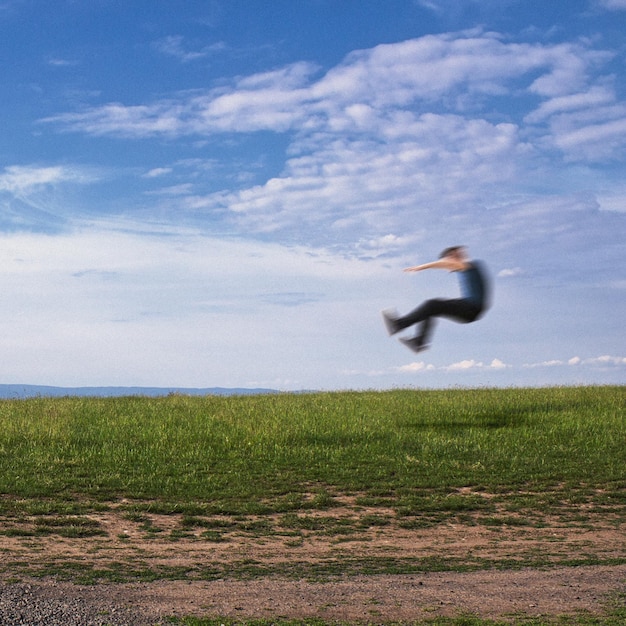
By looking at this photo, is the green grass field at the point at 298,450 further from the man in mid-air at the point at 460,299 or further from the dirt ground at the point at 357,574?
the man in mid-air at the point at 460,299

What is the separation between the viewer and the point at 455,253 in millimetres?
11875

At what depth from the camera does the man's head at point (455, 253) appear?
11852 millimetres

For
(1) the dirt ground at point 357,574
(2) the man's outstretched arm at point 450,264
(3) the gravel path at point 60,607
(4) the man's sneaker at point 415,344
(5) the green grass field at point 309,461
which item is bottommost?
(1) the dirt ground at point 357,574

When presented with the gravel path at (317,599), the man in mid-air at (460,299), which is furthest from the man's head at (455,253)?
the gravel path at (317,599)

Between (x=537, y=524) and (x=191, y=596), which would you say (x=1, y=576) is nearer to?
(x=191, y=596)

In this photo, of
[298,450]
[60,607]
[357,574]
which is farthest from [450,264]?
[298,450]

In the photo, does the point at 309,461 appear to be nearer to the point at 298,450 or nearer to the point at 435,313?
the point at 298,450

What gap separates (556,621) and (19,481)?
13.0 metres

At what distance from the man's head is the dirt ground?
5023 mm

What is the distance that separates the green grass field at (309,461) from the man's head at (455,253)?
510cm

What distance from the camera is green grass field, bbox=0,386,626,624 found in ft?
52.9

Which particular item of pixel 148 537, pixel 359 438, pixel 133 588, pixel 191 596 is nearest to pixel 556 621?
pixel 191 596

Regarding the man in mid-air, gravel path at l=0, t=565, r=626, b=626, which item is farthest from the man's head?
gravel path at l=0, t=565, r=626, b=626

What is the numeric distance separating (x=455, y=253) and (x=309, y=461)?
30.7 ft
